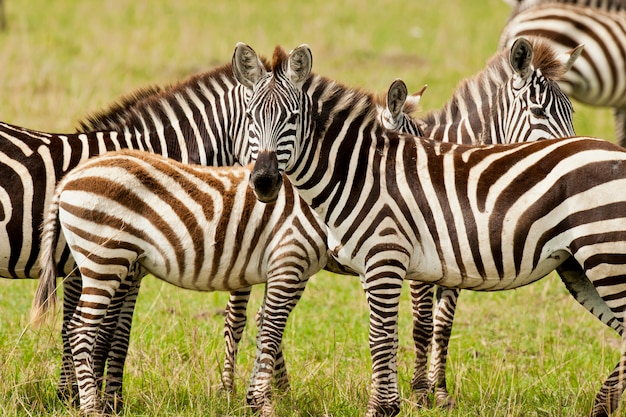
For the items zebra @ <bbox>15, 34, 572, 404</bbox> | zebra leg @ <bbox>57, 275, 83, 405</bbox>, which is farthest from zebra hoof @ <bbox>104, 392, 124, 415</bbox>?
zebra @ <bbox>15, 34, 572, 404</bbox>

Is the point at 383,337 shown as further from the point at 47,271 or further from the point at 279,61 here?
the point at 47,271

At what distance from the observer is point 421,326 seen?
7.34 m

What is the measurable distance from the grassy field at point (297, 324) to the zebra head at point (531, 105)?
166 centimetres

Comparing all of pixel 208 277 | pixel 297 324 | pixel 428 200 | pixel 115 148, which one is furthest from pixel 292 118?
pixel 297 324

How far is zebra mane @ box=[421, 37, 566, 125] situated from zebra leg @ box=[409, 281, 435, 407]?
1.77 metres

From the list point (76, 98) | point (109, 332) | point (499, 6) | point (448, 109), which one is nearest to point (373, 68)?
point (76, 98)

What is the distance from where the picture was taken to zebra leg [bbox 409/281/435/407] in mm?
7188

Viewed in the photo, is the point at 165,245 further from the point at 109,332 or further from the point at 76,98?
the point at 76,98

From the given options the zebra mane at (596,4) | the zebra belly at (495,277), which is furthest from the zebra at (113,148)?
the zebra mane at (596,4)

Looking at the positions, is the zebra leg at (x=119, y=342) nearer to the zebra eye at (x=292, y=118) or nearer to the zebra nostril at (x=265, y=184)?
the zebra nostril at (x=265, y=184)

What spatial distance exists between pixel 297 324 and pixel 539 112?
307 cm

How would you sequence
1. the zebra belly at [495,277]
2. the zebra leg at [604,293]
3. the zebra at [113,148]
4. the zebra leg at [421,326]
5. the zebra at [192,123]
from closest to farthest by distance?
the zebra leg at [604,293] → the zebra belly at [495,277] → the zebra at [113,148] → the zebra leg at [421,326] → the zebra at [192,123]

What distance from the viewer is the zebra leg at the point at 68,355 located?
Answer: 6.82 metres

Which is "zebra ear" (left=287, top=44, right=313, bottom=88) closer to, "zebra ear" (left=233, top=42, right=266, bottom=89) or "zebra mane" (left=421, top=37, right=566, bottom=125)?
"zebra ear" (left=233, top=42, right=266, bottom=89)
